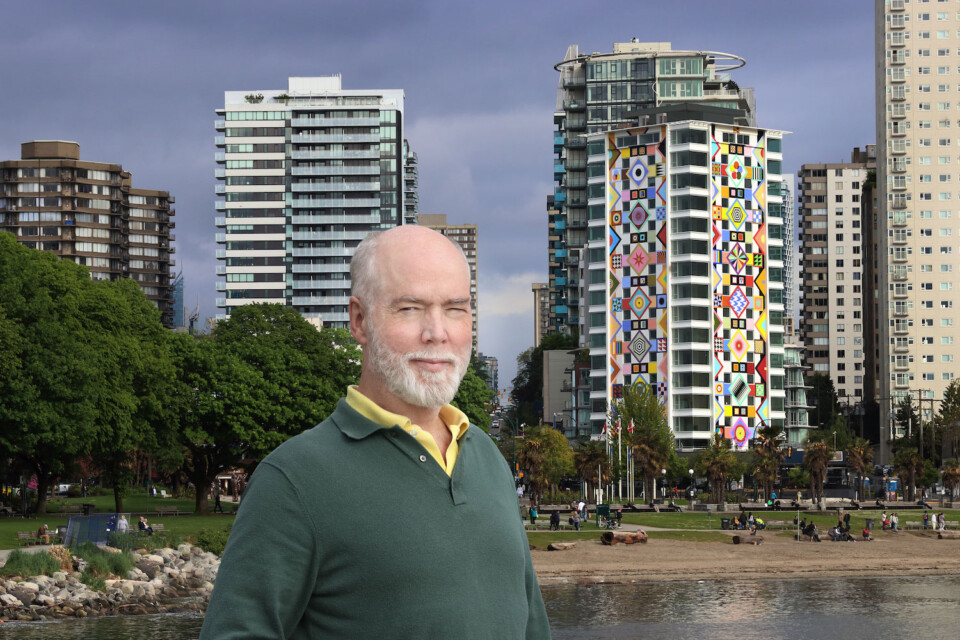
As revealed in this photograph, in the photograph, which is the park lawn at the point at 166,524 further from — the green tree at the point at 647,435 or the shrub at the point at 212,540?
the green tree at the point at 647,435

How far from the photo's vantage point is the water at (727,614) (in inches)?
1598

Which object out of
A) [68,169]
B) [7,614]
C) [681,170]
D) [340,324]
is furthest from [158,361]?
[68,169]

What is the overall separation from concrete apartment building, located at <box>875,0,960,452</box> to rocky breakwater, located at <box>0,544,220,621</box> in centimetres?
13122

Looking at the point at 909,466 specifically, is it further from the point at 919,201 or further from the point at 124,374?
the point at 124,374

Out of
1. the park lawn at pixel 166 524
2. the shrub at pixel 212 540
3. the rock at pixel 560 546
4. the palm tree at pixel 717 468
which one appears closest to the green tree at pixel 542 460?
the palm tree at pixel 717 468

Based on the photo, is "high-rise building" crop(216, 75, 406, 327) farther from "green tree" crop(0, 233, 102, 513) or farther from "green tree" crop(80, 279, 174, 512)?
"green tree" crop(0, 233, 102, 513)

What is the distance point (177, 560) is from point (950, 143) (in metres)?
140

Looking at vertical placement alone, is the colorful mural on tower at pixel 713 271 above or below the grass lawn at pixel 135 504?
above

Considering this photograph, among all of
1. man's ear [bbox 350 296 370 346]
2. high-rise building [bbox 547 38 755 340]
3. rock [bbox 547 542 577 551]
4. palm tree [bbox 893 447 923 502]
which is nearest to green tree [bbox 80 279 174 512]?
rock [bbox 547 542 577 551]

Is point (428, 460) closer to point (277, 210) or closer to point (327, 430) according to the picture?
point (327, 430)

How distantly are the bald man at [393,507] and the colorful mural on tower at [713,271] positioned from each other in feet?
437

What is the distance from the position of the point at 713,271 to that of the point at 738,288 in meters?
3.53

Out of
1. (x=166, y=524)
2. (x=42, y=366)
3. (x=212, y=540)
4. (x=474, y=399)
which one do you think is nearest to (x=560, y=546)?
(x=212, y=540)

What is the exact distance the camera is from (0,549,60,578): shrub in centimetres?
4444
